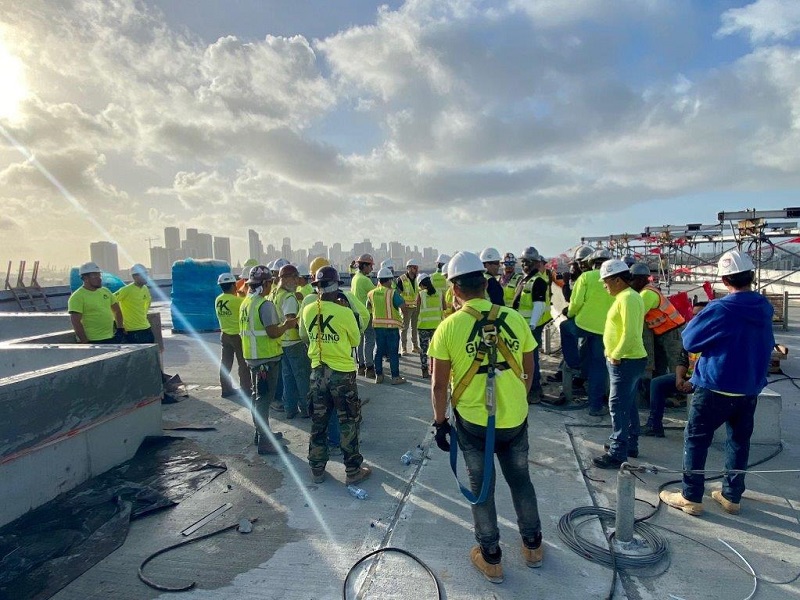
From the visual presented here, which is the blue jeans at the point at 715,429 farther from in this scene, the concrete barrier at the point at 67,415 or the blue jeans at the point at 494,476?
the concrete barrier at the point at 67,415

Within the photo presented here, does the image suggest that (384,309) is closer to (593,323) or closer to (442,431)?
(593,323)

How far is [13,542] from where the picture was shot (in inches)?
132

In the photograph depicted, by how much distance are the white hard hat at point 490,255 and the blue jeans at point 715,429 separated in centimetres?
313

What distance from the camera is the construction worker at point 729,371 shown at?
333 cm

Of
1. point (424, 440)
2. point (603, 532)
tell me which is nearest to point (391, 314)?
point (424, 440)

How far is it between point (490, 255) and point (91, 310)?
5.48 m

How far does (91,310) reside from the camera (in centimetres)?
622

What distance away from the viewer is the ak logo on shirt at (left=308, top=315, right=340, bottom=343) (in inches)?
165

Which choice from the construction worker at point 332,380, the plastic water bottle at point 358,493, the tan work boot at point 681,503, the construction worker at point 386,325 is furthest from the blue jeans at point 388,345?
the tan work boot at point 681,503

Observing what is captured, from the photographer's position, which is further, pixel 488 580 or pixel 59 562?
pixel 59 562

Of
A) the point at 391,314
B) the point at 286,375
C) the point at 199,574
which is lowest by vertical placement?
the point at 199,574

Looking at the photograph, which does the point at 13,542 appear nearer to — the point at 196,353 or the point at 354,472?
the point at 354,472

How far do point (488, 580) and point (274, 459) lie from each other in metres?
2.65

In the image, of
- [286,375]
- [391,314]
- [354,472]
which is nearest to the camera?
[354,472]
